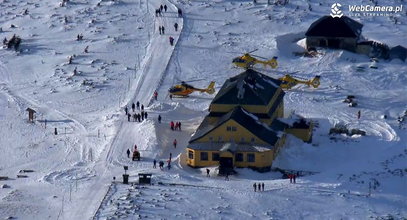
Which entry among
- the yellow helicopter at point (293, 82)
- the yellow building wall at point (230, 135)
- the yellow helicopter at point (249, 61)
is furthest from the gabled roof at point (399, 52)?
the yellow building wall at point (230, 135)

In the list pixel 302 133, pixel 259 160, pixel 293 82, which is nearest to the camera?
pixel 259 160

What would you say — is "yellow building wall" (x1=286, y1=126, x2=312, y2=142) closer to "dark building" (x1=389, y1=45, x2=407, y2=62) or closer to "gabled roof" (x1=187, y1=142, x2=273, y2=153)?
"gabled roof" (x1=187, y1=142, x2=273, y2=153)

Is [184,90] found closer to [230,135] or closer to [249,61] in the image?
[249,61]

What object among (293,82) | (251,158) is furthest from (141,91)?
(251,158)

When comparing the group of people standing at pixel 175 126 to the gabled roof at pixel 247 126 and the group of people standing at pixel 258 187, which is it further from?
the group of people standing at pixel 258 187

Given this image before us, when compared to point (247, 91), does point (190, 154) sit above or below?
below

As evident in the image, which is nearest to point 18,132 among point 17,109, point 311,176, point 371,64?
point 17,109

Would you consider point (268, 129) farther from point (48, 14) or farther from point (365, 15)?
point (48, 14)
